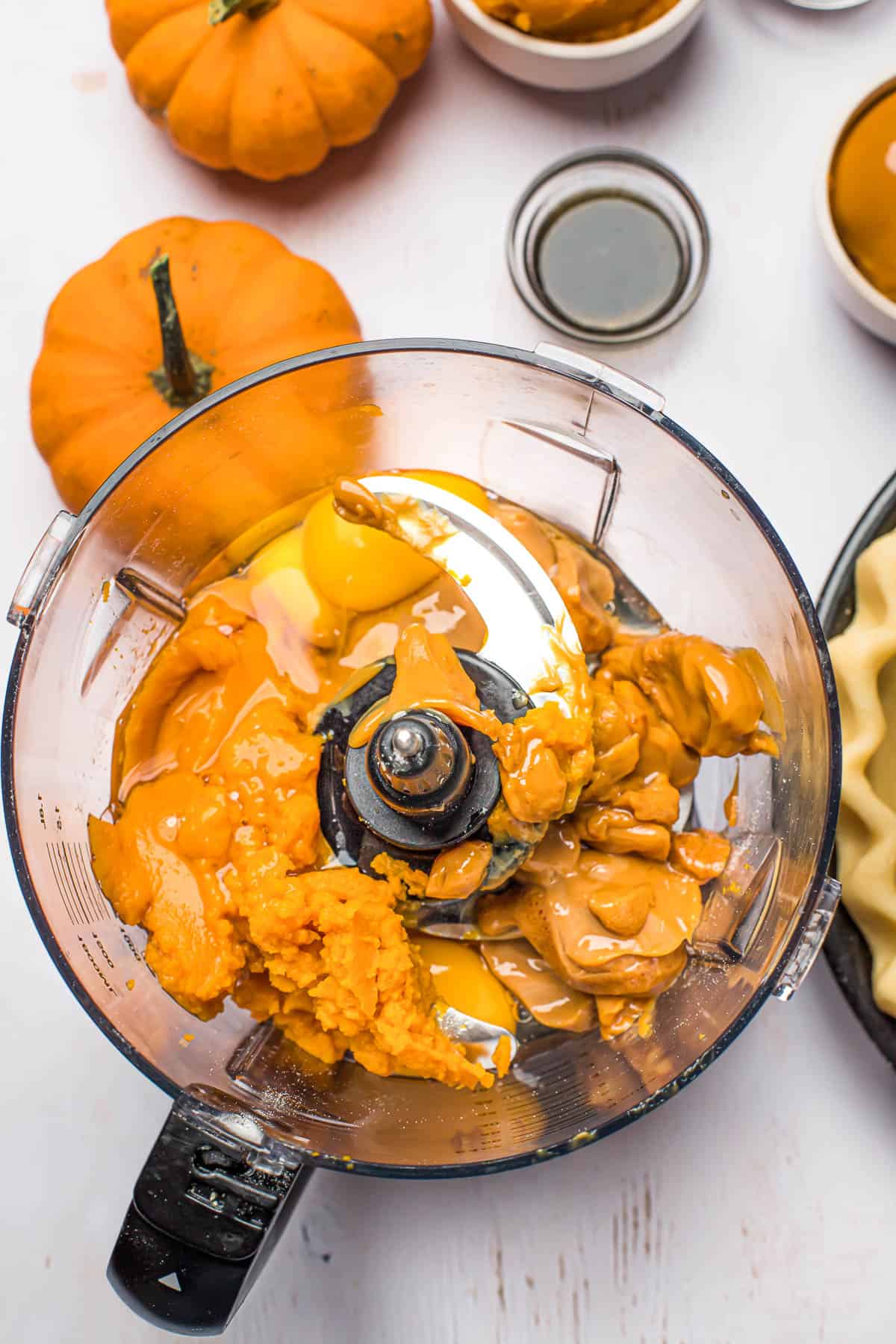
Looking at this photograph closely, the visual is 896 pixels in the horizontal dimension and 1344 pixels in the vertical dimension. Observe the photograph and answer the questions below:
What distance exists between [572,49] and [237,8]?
0.27m

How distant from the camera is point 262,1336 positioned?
961 mm

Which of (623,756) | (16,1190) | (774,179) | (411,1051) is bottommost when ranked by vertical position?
(16,1190)

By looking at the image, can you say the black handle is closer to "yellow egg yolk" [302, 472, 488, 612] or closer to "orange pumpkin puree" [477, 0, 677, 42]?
"yellow egg yolk" [302, 472, 488, 612]

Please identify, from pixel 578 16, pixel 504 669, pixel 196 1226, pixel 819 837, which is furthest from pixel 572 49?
pixel 196 1226

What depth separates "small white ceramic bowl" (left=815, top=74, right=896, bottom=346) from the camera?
927 millimetres

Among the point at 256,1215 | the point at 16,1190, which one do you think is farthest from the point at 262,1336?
the point at 256,1215

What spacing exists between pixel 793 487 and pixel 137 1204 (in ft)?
2.44

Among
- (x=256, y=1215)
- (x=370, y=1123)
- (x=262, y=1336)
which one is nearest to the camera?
(x=256, y=1215)

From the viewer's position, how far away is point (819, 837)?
2.47 feet

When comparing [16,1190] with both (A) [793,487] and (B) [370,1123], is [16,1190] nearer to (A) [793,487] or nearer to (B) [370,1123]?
(B) [370,1123]

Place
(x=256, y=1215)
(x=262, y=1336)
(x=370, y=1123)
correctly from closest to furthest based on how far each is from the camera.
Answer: (x=256, y=1215) → (x=370, y=1123) → (x=262, y=1336)

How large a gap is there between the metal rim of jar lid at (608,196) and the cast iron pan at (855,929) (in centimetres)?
26

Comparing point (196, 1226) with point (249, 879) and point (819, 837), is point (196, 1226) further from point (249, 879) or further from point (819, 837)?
point (819, 837)

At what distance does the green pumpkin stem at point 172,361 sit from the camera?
88 centimetres
